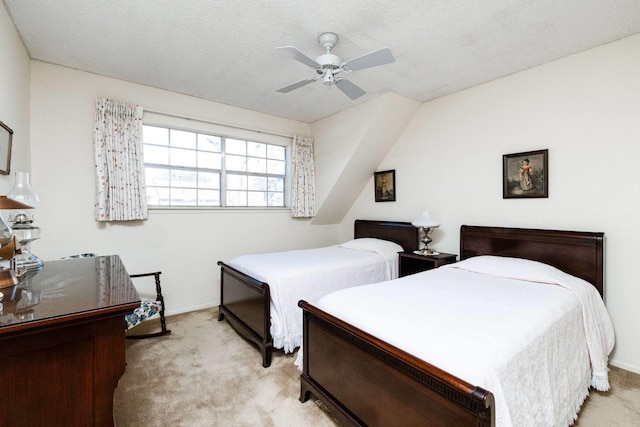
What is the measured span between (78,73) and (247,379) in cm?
347

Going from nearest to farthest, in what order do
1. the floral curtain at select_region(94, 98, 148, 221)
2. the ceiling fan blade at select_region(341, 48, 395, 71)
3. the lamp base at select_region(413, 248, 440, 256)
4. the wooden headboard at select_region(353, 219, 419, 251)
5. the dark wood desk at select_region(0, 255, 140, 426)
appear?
the dark wood desk at select_region(0, 255, 140, 426)
the ceiling fan blade at select_region(341, 48, 395, 71)
the floral curtain at select_region(94, 98, 148, 221)
the lamp base at select_region(413, 248, 440, 256)
the wooden headboard at select_region(353, 219, 419, 251)

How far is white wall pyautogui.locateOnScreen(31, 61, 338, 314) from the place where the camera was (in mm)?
2918

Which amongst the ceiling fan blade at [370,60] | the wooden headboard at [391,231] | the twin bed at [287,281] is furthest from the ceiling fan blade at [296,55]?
the wooden headboard at [391,231]

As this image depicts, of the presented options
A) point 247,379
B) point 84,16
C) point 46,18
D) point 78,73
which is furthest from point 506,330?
point 78,73

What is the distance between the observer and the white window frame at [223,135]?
358 cm

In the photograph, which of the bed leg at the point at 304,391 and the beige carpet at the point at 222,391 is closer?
the beige carpet at the point at 222,391

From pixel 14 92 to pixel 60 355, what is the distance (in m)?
2.44

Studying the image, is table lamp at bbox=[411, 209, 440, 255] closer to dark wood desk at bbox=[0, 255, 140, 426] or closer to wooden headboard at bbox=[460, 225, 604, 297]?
wooden headboard at bbox=[460, 225, 604, 297]

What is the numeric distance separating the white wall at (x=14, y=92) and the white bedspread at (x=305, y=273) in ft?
6.80

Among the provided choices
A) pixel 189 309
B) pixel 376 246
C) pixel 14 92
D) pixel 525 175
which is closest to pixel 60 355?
pixel 14 92

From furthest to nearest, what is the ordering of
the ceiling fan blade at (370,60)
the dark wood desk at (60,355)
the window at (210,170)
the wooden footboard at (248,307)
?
1. the window at (210,170)
2. the wooden footboard at (248,307)
3. the ceiling fan blade at (370,60)
4. the dark wood desk at (60,355)

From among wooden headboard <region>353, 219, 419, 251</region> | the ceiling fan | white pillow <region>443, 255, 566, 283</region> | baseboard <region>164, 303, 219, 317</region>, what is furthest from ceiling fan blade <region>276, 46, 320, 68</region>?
baseboard <region>164, 303, 219, 317</region>

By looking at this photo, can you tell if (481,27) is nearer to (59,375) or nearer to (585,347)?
(585,347)

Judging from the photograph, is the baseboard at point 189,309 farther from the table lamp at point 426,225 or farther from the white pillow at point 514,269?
the white pillow at point 514,269
